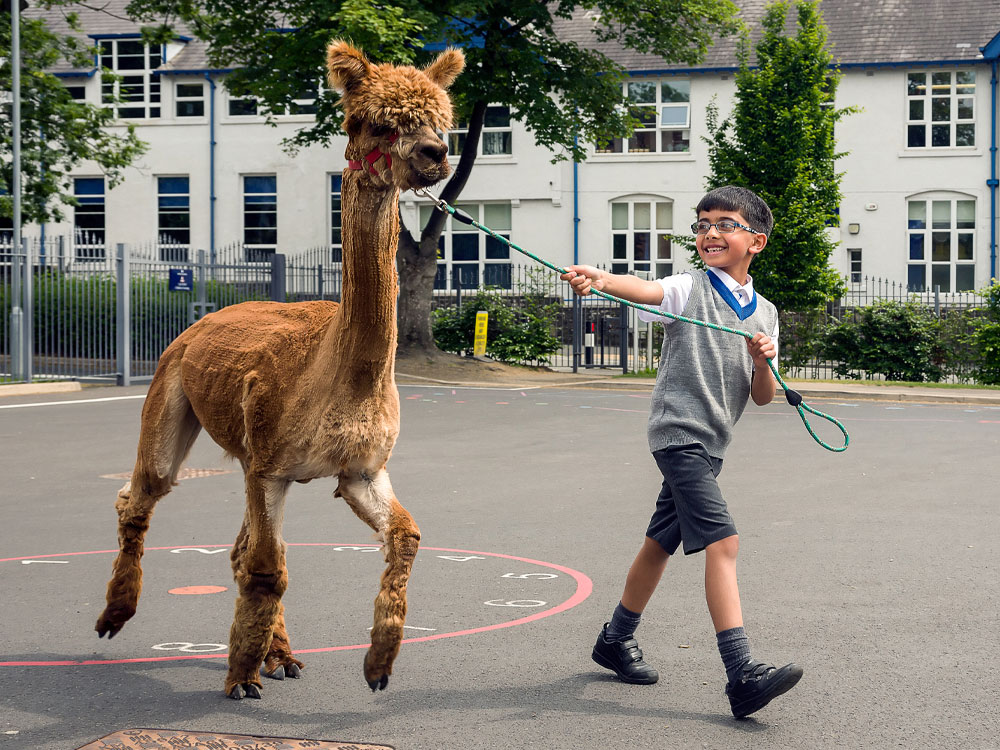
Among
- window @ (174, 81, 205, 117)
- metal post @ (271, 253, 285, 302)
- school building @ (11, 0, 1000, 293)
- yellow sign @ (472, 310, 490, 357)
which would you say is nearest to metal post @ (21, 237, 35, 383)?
metal post @ (271, 253, 285, 302)

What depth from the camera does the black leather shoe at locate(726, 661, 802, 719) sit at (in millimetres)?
4309

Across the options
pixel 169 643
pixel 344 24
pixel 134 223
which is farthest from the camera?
pixel 134 223

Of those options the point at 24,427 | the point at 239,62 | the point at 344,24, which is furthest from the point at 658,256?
the point at 24,427

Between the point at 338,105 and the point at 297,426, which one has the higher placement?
the point at 338,105

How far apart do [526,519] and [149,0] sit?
22498 mm

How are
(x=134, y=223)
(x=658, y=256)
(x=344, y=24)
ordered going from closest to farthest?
1. (x=344, y=24)
2. (x=658, y=256)
3. (x=134, y=223)

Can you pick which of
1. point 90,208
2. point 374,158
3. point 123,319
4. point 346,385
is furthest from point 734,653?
point 90,208

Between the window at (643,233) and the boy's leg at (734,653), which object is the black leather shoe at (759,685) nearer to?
the boy's leg at (734,653)

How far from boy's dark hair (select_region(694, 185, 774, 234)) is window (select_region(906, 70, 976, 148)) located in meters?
33.8

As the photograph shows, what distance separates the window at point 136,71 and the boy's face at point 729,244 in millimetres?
38610

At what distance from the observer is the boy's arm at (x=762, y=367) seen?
15.1 feet

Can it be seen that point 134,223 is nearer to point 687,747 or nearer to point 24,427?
point 24,427

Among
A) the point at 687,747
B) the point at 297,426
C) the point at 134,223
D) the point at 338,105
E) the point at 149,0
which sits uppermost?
the point at 149,0

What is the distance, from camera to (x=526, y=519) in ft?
28.6
